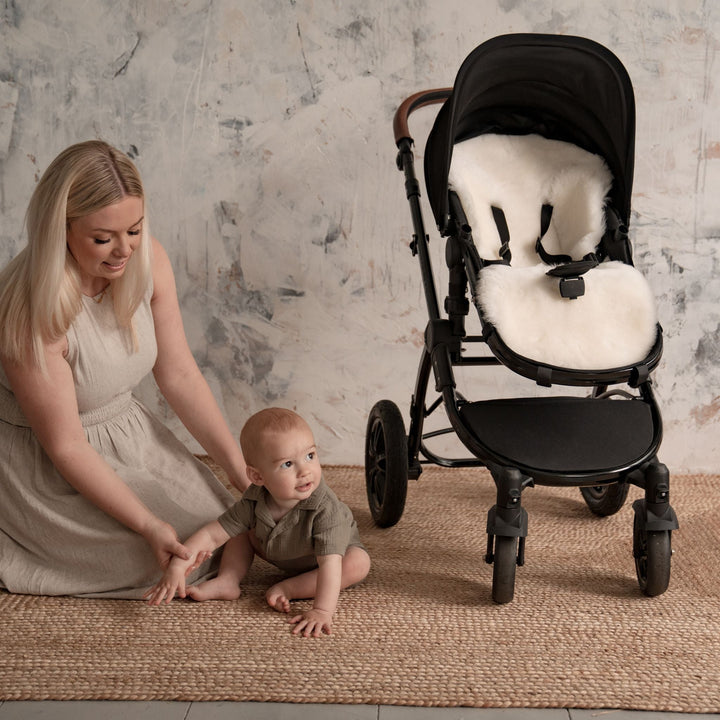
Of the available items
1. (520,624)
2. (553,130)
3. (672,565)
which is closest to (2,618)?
(520,624)

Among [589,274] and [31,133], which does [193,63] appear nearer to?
[31,133]

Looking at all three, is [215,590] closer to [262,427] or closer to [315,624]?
[315,624]

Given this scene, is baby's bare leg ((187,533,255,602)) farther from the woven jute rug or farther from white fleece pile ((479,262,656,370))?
white fleece pile ((479,262,656,370))

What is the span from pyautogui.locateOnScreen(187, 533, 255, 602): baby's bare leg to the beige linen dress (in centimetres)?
5

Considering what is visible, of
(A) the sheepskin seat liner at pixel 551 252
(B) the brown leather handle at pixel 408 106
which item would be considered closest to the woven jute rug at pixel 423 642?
(A) the sheepskin seat liner at pixel 551 252

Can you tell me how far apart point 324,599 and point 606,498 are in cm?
93

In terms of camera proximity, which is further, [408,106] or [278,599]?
[408,106]

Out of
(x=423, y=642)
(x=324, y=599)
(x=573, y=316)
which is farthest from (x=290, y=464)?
(x=573, y=316)

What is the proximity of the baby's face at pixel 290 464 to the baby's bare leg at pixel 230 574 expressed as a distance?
0.22 m

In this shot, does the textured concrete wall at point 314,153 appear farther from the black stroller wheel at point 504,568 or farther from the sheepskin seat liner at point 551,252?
the black stroller wheel at point 504,568

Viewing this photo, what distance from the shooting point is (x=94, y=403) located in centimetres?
179

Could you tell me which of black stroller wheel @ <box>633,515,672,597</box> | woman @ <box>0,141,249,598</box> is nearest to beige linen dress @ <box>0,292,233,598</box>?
woman @ <box>0,141,249,598</box>

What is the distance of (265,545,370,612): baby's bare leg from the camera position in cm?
173

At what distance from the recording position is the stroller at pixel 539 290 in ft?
5.58
